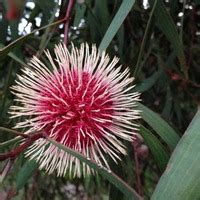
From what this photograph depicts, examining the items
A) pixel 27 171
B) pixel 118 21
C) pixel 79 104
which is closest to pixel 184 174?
pixel 79 104

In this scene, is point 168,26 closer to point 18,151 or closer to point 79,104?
point 79,104

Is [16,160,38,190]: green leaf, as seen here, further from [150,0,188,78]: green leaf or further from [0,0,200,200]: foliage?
[150,0,188,78]: green leaf

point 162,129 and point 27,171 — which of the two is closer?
point 162,129

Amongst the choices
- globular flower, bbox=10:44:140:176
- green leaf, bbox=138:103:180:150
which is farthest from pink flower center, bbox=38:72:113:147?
green leaf, bbox=138:103:180:150

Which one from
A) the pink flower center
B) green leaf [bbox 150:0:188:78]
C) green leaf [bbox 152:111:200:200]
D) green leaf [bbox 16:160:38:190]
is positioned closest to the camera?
green leaf [bbox 152:111:200:200]

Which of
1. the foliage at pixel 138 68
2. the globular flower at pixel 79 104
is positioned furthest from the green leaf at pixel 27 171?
the globular flower at pixel 79 104

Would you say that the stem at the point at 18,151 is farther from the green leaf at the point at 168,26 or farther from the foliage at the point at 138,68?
the green leaf at the point at 168,26
